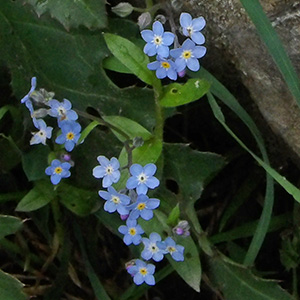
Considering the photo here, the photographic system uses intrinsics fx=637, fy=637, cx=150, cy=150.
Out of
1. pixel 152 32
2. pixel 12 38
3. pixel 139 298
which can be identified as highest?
pixel 152 32

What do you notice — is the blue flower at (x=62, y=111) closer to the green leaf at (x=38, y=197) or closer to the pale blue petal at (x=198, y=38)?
the green leaf at (x=38, y=197)

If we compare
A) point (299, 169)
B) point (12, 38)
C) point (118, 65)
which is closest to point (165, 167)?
point (118, 65)

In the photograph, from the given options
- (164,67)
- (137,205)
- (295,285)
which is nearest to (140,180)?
(137,205)

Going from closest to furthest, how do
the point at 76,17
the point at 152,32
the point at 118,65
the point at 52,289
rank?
1. the point at 152,32
2. the point at 76,17
3. the point at 118,65
4. the point at 52,289

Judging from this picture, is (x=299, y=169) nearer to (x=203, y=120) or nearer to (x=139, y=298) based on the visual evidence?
(x=203, y=120)

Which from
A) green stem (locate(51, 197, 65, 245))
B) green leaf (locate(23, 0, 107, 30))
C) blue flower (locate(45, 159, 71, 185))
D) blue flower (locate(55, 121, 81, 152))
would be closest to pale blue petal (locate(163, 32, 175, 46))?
green leaf (locate(23, 0, 107, 30))

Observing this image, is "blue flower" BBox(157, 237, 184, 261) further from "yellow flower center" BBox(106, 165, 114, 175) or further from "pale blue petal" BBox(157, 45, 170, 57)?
"pale blue petal" BBox(157, 45, 170, 57)
